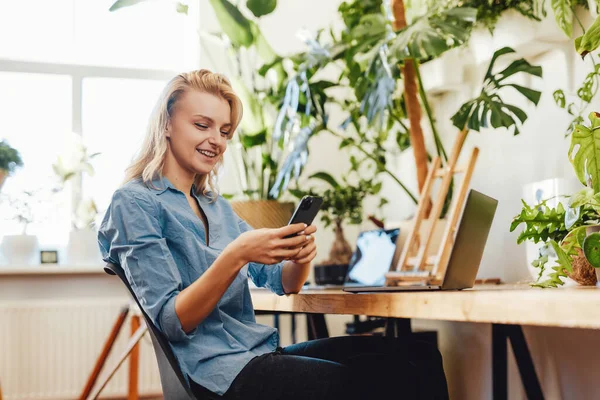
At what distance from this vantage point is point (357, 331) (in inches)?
108

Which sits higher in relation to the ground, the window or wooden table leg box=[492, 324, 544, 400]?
the window

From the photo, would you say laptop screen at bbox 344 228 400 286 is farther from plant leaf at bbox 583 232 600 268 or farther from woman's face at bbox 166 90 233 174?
plant leaf at bbox 583 232 600 268

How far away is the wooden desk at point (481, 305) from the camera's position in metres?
0.86

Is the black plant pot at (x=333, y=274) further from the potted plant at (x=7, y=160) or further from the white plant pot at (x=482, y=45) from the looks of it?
the potted plant at (x=7, y=160)

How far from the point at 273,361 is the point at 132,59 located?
3443mm

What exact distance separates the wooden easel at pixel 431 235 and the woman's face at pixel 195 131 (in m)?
0.87

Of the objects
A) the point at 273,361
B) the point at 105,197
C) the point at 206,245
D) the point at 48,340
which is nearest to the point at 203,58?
the point at 105,197

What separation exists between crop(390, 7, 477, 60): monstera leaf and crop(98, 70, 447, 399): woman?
848mm

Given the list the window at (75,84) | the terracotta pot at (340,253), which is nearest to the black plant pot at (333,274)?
the terracotta pot at (340,253)

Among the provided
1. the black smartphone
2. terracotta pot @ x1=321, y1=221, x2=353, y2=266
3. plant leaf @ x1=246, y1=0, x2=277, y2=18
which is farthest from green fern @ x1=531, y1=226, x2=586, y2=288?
plant leaf @ x1=246, y1=0, x2=277, y2=18

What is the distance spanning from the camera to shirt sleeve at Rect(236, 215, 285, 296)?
5.44 ft

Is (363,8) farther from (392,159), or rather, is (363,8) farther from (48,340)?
(48,340)

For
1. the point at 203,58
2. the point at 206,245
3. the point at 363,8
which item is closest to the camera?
the point at 206,245

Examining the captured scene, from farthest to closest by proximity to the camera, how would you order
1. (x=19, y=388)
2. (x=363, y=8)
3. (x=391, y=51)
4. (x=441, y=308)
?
(x=19, y=388), (x=363, y=8), (x=391, y=51), (x=441, y=308)
